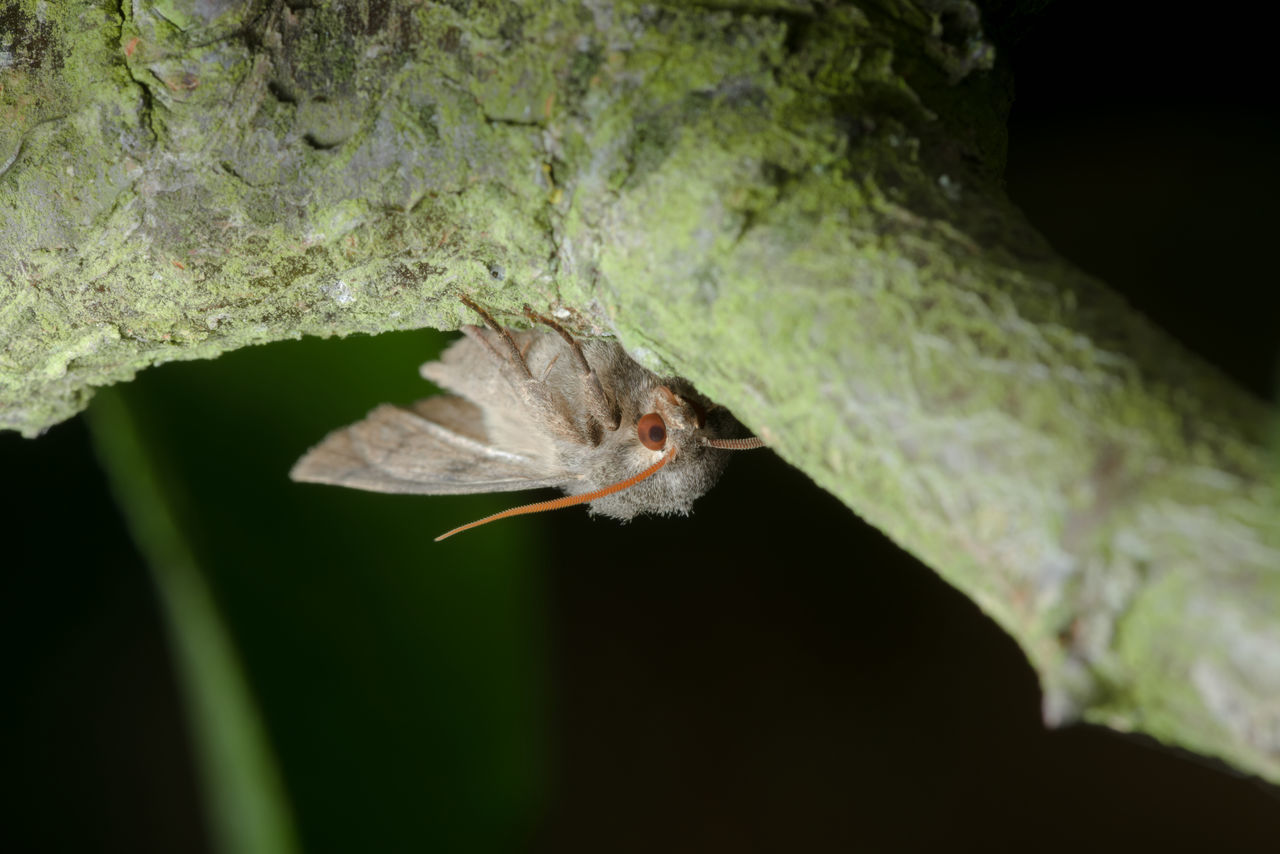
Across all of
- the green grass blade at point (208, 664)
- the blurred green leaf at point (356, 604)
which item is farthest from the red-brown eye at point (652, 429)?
the green grass blade at point (208, 664)

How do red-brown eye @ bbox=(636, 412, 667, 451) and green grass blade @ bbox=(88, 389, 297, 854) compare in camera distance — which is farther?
green grass blade @ bbox=(88, 389, 297, 854)

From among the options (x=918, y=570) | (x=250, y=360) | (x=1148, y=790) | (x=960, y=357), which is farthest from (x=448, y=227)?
(x=1148, y=790)

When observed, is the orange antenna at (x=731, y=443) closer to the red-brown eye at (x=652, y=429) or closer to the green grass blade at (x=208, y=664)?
the red-brown eye at (x=652, y=429)

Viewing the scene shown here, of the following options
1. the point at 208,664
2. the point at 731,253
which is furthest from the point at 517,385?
the point at 208,664

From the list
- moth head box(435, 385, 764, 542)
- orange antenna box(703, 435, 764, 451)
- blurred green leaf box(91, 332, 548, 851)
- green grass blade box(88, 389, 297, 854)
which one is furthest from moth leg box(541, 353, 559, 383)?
green grass blade box(88, 389, 297, 854)

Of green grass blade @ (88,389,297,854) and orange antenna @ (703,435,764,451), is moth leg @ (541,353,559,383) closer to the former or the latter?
orange antenna @ (703,435,764,451)

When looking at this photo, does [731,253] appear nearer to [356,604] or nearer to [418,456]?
[418,456]

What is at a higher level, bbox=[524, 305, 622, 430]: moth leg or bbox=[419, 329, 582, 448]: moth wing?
bbox=[419, 329, 582, 448]: moth wing
